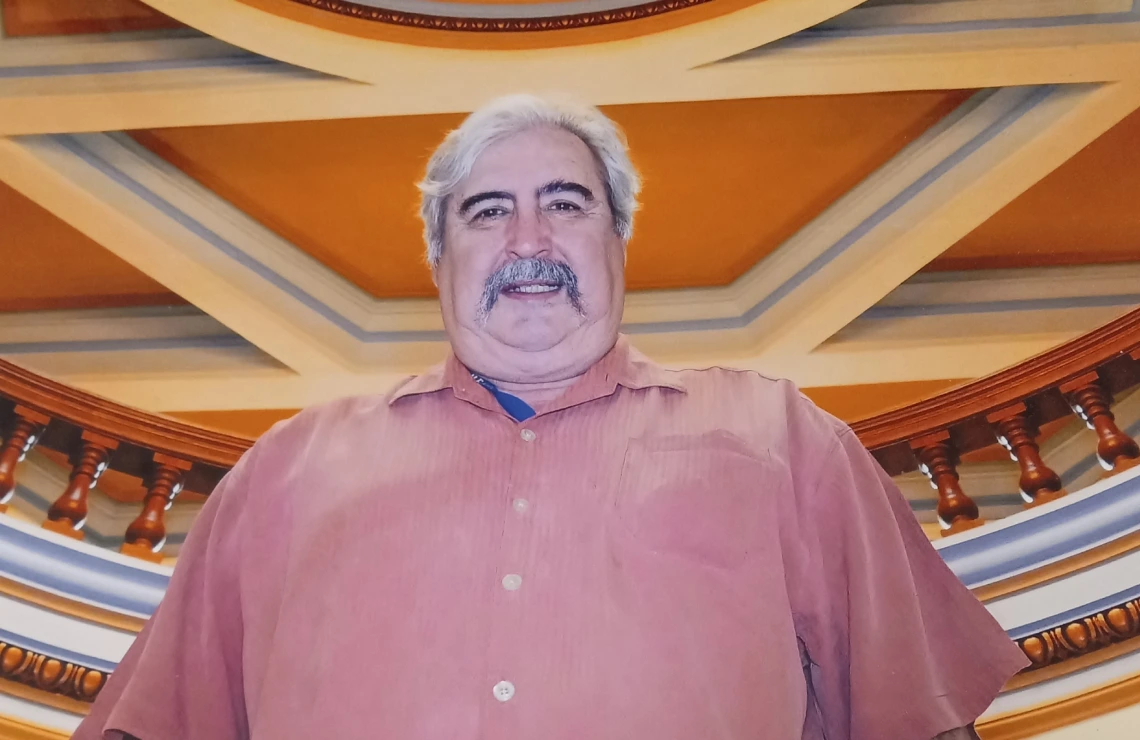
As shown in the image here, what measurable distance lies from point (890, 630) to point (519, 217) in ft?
2.47

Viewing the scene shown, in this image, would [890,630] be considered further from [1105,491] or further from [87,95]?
[87,95]

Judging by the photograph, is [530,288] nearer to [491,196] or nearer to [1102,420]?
[491,196]

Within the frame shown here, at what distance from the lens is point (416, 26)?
4355 millimetres

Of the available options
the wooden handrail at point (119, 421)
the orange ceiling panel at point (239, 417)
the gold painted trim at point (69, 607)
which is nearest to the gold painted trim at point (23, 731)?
the gold painted trim at point (69, 607)

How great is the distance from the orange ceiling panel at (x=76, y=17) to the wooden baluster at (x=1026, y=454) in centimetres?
369

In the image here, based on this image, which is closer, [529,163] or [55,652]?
[529,163]

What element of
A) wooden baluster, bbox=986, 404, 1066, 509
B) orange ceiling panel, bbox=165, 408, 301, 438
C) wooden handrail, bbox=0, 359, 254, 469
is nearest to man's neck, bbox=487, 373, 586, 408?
wooden handrail, bbox=0, 359, 254, 469

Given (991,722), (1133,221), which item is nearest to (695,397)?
(991,722)

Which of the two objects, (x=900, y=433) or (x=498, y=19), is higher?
(x=498, y=19)

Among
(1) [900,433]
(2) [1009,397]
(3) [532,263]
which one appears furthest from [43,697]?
(2) [1009,397]

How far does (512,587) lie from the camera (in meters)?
1.17

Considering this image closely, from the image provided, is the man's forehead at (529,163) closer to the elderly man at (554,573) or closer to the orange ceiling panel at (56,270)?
the elderly man at (554,573)

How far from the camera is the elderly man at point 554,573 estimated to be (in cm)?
113

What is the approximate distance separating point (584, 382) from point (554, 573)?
0.30 metres
